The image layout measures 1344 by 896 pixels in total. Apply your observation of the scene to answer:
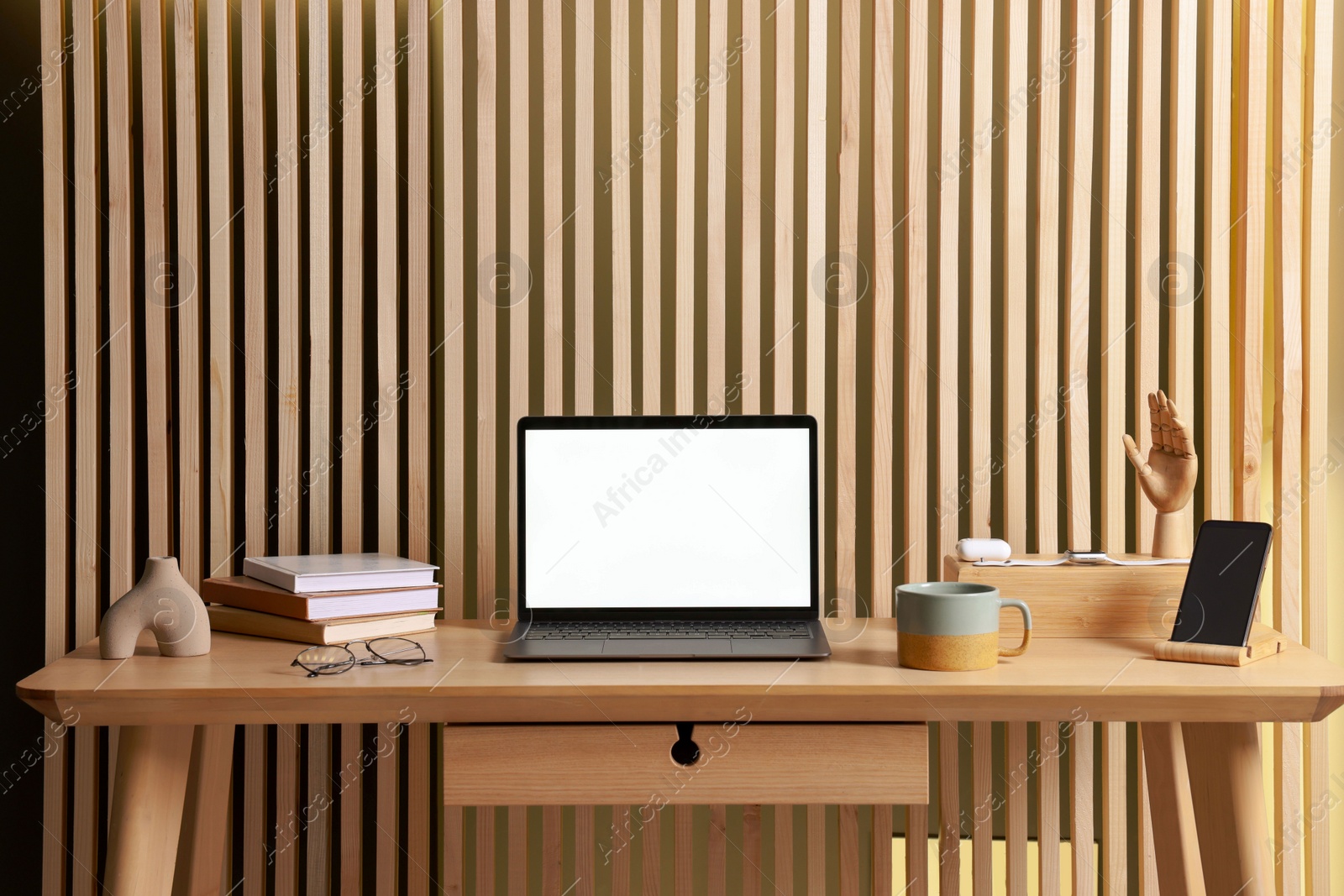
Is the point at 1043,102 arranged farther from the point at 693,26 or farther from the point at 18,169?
the point at 18,169

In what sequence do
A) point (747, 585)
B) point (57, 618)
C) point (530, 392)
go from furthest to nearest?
point (530, 392), point (57, 618), point (747, 585)

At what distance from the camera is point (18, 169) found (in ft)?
5.23

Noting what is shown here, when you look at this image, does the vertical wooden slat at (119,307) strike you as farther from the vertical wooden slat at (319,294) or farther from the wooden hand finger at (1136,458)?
the wooden hand finger at (1136,458)

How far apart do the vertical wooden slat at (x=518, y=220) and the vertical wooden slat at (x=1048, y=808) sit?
0.88 m

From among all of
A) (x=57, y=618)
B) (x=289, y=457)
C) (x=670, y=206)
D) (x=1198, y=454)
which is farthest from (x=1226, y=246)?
(x=57, y=618)

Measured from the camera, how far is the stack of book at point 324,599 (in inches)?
48.9

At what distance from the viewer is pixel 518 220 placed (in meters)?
1.50

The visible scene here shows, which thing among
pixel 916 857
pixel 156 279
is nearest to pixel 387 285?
pixel 156 279

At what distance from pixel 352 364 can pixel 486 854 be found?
32.2 inches

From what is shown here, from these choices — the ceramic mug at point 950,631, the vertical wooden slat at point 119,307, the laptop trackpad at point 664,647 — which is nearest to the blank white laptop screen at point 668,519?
the laptop trackpad at point 664,647

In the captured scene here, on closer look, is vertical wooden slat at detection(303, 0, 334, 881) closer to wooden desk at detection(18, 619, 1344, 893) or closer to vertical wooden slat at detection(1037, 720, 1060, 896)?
wooden desk at detection(18, 619, 1344, 893)

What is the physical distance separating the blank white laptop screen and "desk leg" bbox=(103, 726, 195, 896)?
492mm

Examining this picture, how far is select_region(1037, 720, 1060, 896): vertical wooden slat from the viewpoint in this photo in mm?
1488

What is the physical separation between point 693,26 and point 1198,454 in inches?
42.2
